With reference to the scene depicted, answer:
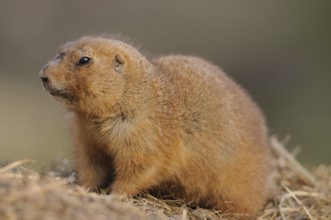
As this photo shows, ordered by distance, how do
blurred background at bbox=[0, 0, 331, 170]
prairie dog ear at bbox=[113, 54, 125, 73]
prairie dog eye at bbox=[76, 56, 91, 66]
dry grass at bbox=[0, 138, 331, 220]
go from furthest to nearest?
blurred background at bbox=[0, 0, 331, 170] → prairie dog ear at bbox=[113, 54, 125, 73] → prairie dog eye at bbox=[76, 56, 91, 66] → dry grass at bbox=[0, 138, 331, 220]

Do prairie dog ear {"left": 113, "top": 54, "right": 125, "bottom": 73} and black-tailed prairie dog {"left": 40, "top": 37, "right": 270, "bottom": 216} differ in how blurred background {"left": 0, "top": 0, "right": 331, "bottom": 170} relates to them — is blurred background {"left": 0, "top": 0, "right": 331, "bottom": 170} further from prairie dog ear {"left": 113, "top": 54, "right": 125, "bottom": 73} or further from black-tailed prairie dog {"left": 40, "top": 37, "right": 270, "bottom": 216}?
prairie dog ear {"left": 113, "top": 54, "right": 125, "bottom": 73}

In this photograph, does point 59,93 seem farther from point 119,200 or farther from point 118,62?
point 119,200

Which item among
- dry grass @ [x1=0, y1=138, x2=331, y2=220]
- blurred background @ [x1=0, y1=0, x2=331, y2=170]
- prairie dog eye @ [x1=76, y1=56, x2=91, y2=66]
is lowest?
dry grass @ [x1=0, y1=138, x2=331, y2=220]

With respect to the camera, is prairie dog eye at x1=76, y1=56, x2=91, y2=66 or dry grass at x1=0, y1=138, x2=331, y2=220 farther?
prairie dog eye at x1=76, y1=56, x2=91, y2=66

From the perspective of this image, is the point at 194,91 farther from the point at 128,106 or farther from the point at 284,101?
the point at 284,101

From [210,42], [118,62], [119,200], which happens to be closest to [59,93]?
[118,62]

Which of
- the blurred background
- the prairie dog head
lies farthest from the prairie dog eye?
the blurred background

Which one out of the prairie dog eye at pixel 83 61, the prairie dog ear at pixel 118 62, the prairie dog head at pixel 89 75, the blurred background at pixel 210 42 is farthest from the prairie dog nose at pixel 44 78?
the blurred background at pixel 210 42

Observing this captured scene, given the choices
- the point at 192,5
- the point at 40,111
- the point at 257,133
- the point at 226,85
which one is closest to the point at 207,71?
the point at 226,85
